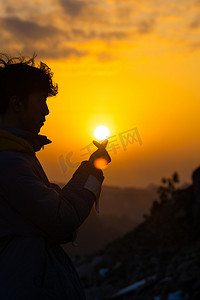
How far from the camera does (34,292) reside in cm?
232

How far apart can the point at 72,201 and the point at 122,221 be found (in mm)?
155336

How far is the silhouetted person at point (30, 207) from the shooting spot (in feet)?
7.71

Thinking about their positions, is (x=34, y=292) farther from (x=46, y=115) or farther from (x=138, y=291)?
(x=138, y=291)

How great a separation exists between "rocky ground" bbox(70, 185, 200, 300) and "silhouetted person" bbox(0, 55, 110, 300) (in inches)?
328

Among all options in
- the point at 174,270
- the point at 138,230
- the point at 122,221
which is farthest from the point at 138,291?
the point at 122,221

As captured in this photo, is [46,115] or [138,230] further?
[138,230]

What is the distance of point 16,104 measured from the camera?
2.55 m

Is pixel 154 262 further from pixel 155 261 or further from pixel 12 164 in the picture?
pixel 12 164

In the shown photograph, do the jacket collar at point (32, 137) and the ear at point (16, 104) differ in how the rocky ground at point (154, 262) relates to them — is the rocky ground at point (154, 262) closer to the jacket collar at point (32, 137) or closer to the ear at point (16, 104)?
the jacket collar at point (32, 137)

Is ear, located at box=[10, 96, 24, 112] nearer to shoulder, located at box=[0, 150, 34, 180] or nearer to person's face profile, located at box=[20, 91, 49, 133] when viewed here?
person's face profile, located at box=[20, 91, 49, 133]

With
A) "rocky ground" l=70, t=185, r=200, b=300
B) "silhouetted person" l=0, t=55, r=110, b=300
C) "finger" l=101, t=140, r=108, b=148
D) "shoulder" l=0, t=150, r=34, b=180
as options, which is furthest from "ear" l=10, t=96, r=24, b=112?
"rocky ground" l=70, t=185, r=200, b=300

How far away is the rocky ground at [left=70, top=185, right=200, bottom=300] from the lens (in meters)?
12.8

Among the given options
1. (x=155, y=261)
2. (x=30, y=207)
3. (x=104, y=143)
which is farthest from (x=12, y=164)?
(x=155, y=261)

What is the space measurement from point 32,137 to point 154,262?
615 inches
